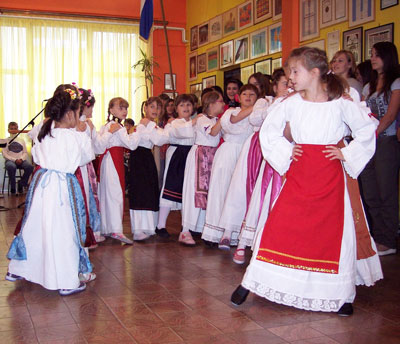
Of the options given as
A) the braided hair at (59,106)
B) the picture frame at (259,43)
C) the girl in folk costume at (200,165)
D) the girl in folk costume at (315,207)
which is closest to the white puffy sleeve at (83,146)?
the braided hair at (59,106)

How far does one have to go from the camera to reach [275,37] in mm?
7320

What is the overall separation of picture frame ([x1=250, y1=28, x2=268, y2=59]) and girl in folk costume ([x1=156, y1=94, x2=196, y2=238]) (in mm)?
→ 3118

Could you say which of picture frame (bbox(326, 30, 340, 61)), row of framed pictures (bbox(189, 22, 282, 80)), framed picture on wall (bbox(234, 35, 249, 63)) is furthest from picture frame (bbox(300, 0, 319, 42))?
framed picture on wall (bbox(234, 35, 249, 63))

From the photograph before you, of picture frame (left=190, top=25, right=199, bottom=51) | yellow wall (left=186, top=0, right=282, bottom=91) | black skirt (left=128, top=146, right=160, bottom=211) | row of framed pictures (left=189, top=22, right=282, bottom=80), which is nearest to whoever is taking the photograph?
black skirt (left=128, top=146, right=160, bottom=211)

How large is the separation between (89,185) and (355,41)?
325cm

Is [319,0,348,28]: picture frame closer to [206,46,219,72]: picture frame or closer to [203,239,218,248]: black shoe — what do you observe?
[203,239,218,248]: black shoe

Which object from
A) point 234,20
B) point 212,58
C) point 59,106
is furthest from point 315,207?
point 212,58

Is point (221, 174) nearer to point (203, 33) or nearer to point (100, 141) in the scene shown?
point (100, 141)

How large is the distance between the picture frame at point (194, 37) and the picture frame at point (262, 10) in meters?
2.21

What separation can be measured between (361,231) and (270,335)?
907 mm

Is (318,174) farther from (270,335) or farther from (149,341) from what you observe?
(149,341)

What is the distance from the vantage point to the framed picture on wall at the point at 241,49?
818cm

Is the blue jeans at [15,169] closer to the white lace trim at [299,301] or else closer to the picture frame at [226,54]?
the picture frame at [226,54]

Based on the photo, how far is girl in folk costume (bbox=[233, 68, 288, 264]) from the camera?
3447mm
